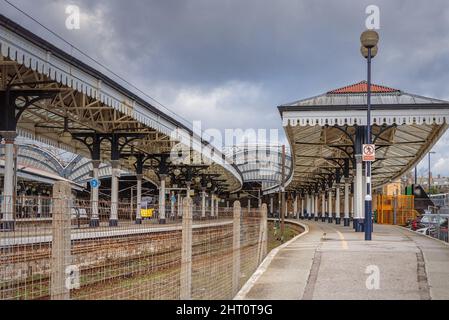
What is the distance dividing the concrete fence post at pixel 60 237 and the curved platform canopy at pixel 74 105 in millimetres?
12229

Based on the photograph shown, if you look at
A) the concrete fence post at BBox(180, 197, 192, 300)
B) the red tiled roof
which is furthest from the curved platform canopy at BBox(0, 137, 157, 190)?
the concrete fence post at BBox(180, 197, 192, 300)

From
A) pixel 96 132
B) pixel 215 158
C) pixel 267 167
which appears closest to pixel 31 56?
pixel 96 132

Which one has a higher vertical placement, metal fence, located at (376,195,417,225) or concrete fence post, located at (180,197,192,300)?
concrete fence post, located at (180,197,192,300)

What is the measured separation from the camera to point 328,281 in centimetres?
1033

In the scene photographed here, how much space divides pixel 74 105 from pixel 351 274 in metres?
17.7

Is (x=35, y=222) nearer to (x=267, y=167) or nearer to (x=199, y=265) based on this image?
(x=199, y=265)

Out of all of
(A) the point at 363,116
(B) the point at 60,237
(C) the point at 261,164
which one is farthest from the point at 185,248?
(C) the point at 261,164

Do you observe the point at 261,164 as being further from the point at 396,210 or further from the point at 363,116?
the point at 363,116

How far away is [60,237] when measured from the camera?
5145 mm

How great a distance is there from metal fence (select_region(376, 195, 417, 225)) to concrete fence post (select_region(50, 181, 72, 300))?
41737 millimetres

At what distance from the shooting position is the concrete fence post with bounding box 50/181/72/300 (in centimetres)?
511

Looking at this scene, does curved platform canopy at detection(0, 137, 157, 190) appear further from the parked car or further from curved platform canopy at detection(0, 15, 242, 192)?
the parked car

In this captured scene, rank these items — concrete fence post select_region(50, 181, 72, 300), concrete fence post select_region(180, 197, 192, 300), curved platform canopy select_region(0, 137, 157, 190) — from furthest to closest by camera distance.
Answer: curved platform canopy select_region(0, 137, 157, 190) → concrete fence post select_region(180, 197, 192, 300) → concrete fence post select_region(50, 181, 72, 300)

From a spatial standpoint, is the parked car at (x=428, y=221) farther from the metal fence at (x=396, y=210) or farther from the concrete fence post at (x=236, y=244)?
the concrete fence post at (x=236, y=244)
